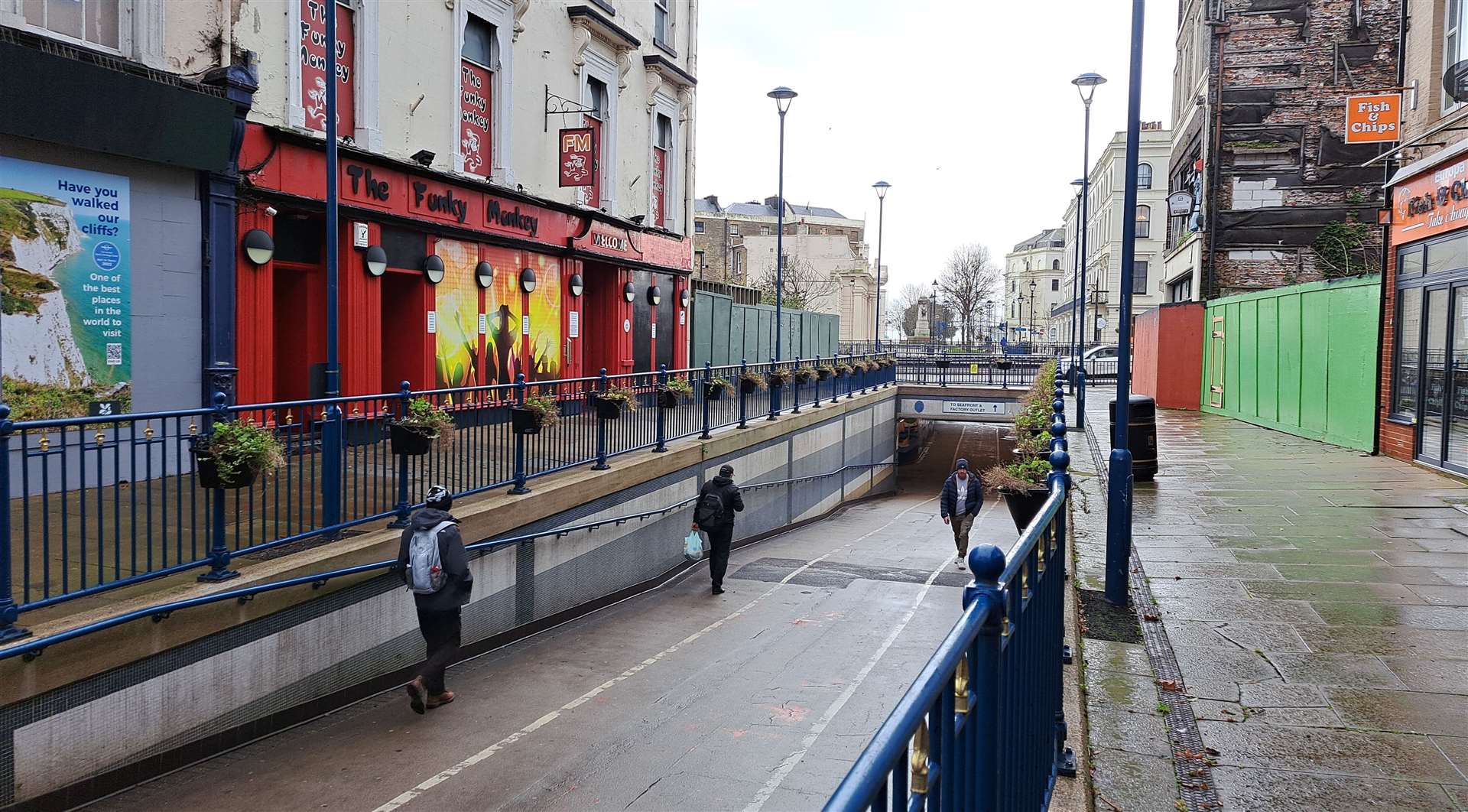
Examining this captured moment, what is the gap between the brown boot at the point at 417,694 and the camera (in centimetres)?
815

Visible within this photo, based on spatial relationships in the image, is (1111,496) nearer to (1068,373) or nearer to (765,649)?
(765,649)

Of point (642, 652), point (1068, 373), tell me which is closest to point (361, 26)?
point (642, 652)

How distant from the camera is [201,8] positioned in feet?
37.3

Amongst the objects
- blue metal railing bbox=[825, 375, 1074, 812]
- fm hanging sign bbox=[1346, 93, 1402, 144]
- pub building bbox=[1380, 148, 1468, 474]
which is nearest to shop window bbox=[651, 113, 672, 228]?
fm hanging sign bbox=[1346, 93, 1402, 144]

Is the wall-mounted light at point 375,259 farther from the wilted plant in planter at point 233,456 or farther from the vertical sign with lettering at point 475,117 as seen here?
the wilted plant in planter at point 233,456

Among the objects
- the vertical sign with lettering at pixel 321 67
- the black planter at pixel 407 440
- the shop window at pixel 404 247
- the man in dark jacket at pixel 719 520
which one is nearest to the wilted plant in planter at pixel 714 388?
the man in dark jacket at pixel 719 520

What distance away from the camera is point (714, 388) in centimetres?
1730

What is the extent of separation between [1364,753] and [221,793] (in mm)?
6730

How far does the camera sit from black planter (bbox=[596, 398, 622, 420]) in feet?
42.7

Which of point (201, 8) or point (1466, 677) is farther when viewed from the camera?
point (201, 8)

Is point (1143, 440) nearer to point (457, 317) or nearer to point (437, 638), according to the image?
point (437, 638)

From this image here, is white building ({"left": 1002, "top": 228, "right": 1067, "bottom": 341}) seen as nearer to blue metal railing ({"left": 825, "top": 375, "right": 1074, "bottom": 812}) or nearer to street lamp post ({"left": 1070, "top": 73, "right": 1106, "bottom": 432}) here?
street lamp post ({"left": 1070, "top": 73, "right": 1106, "bottom": 432})

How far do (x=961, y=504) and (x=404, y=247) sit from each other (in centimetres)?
979

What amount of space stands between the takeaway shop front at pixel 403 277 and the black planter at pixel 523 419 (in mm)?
3833
